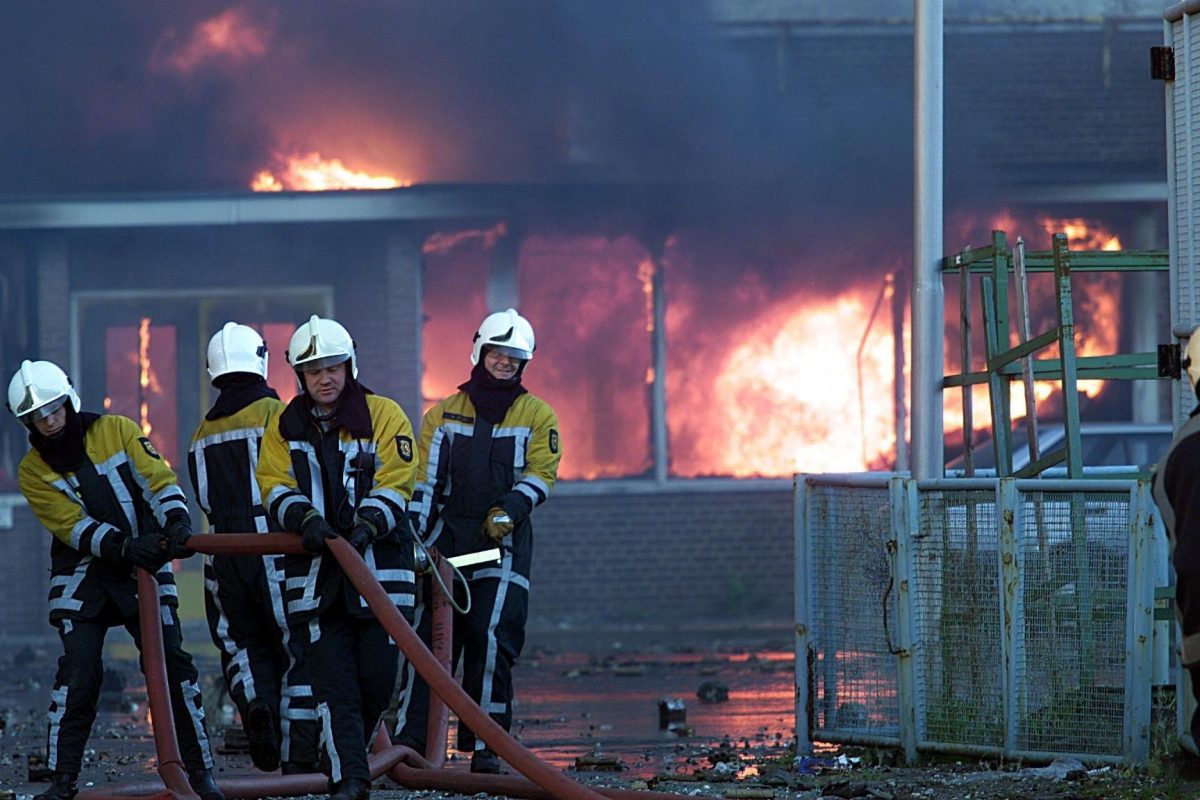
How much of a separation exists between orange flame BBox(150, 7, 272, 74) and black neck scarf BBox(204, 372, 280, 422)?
11988 millimetres

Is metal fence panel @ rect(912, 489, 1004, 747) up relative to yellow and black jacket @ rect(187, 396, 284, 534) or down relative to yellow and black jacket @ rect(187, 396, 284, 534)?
down

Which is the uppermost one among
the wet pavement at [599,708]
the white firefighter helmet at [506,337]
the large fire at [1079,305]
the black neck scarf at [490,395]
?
the large fire at [1079,305]

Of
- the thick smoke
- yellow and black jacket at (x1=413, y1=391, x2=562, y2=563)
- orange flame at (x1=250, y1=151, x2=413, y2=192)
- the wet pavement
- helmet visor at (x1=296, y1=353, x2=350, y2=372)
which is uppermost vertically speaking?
the thick smoke

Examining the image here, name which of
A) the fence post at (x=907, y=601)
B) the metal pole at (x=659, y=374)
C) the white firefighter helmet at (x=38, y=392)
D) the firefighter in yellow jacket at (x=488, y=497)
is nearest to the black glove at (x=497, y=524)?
the firefighter in yellow jacket at (x=488, y=497)

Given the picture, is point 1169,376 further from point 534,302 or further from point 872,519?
point 534,302

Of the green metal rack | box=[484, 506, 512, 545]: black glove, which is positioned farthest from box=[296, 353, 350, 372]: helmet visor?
the green metal rack

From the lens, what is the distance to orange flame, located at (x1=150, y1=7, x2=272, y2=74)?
19312 mm

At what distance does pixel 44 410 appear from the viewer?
23.5ft

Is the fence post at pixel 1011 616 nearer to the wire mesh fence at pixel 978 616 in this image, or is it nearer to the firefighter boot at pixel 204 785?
the wire mesh fence at pixel 978 616

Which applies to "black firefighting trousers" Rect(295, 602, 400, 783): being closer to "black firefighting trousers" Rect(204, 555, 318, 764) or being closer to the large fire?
"black firefighting trousers" Rect(204, 555, 318, 764)

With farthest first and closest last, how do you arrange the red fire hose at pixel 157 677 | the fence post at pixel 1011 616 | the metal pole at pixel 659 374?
the metal pole at pixel 659 374
the fence post at pixel 1011 616
the red fire hose at pixel 157 677

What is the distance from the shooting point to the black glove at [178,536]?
706 cm

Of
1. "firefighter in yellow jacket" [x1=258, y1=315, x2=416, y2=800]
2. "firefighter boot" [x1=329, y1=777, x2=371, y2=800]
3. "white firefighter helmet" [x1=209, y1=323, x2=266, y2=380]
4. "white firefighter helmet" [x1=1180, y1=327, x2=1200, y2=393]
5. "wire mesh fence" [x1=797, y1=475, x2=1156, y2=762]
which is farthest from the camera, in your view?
"white firefighter helmet" [x1=209, y1=323, x2=266, y2=380]

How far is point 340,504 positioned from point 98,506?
3.16ft
